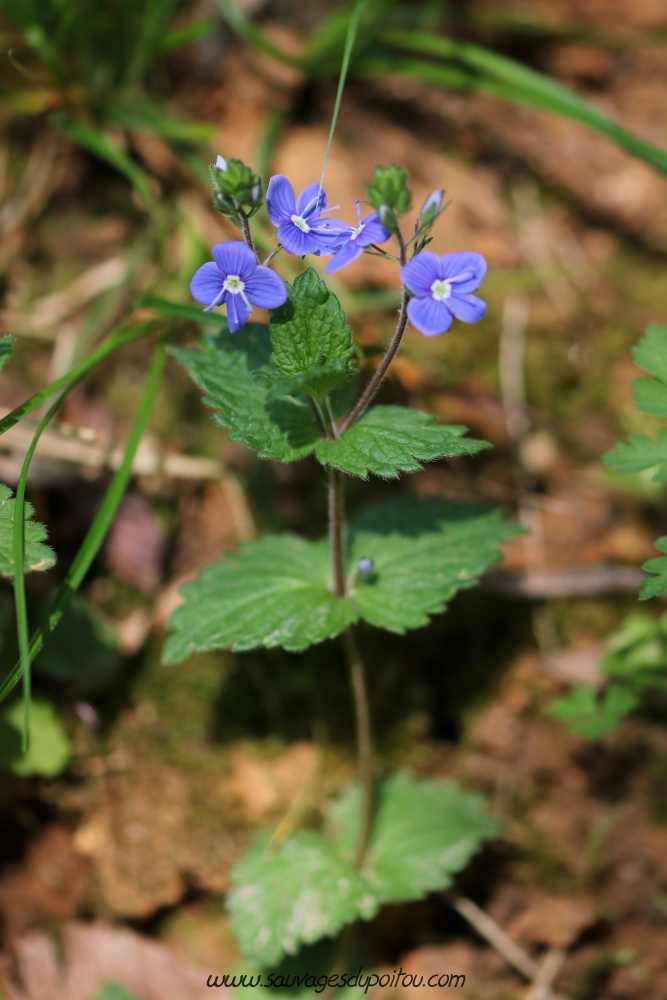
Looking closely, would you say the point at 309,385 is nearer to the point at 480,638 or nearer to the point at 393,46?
the point at 480,638

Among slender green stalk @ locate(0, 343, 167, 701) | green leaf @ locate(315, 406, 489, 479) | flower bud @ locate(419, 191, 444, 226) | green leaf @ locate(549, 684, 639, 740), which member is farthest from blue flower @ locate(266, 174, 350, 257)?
green leaf @ locate(549, 684, 639, 740)

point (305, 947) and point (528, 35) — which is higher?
point (528, 35)

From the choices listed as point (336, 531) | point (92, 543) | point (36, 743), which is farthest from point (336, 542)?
point (36, 743)

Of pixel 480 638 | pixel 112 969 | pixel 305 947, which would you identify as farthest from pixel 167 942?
pixel 480 638

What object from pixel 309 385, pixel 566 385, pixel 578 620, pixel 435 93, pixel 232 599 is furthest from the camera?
pixel 435 93

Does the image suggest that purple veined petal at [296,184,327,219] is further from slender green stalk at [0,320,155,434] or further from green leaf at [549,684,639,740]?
green leaf at [549,684,639,740]

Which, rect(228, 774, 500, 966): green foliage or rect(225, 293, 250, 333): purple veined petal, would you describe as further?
rect(228, 774, 500, 966): green foliage
